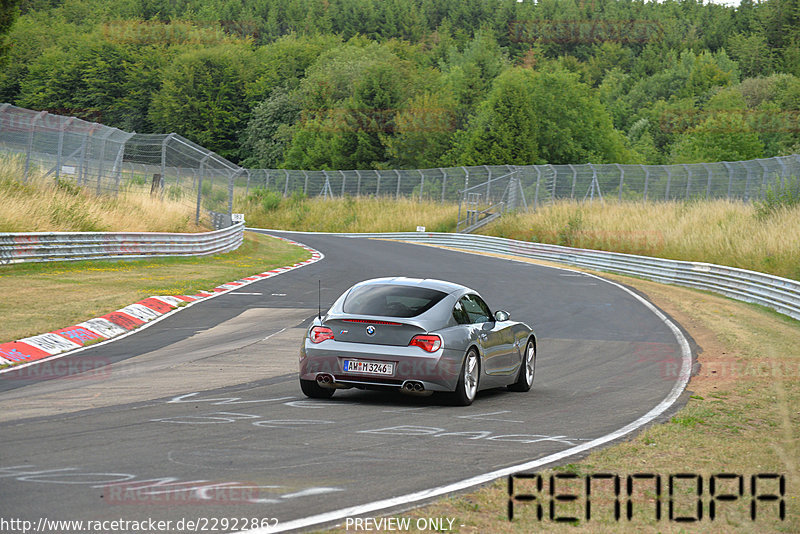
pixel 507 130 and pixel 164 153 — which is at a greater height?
pixel 507 130

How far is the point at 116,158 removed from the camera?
102 ft

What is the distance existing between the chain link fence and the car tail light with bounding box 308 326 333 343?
61.2 feet

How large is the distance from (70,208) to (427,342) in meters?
19.7

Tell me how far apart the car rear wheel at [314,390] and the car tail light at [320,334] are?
441 mm

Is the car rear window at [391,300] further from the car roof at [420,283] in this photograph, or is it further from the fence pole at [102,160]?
the fence pole at [102,160]

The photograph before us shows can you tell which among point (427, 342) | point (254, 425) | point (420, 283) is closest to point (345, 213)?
point (420, 283)

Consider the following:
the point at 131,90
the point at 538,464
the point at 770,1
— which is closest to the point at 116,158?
the point at 538,464

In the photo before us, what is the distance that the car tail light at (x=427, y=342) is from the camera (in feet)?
31.7

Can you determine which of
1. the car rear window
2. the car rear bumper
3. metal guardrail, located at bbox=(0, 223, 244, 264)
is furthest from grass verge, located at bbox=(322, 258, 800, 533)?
metal guardrail, located at bbox=(0, 223, 244, 264)

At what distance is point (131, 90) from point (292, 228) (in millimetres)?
61141

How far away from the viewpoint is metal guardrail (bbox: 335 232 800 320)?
73.5 ft

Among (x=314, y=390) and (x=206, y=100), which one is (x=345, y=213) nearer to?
(x=314, y=390)

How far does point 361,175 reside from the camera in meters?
64.8

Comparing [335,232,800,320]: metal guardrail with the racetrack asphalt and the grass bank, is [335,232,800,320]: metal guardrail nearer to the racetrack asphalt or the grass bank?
the racetrack asphalt
